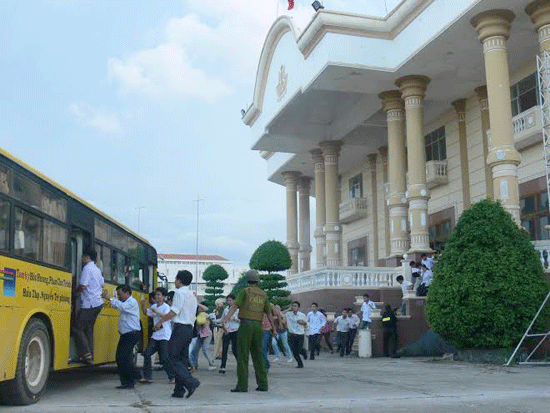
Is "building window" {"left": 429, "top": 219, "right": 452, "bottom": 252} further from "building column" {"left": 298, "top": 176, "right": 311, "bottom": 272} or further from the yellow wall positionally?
the yellow wall

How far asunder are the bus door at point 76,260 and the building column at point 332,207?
66.7 ft

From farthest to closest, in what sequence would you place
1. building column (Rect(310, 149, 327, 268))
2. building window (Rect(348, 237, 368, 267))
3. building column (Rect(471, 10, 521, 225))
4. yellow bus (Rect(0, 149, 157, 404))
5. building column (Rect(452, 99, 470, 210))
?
1. building window (Rect(348, 237, 368, 267))
2. building column (Rect(310, 149, 327, 268))
3. building column (Rect(452, 99, 470, 210))
4. building column (Rect(471, 10, 521, 225))
5. yellow bus (Rect(0, 149, 157, 404))

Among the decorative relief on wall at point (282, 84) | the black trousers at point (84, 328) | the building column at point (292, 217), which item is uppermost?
the decorative relief on wall at point (282, 84)

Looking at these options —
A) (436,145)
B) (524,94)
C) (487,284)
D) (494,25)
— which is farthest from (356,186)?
(487,284)

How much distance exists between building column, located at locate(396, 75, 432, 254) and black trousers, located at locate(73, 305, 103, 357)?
1467cm

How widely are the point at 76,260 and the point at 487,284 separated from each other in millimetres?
8802

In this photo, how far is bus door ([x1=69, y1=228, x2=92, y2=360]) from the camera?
32.9 ft

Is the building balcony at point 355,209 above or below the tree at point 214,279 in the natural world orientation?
above

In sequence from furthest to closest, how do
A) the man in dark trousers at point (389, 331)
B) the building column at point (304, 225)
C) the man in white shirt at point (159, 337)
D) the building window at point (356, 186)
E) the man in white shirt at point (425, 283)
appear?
the building column at point (304, 225)
the building window at point (356, 186)
the man in white shirt at point (425, 283)
the man in dark trousers at point (389, 331)
the man in white shirt at point (159, 337)

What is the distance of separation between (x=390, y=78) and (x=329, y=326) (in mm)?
8582

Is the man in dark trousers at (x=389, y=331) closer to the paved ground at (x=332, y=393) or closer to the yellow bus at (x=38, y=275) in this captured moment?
the paved ground at (x=332, y=393)

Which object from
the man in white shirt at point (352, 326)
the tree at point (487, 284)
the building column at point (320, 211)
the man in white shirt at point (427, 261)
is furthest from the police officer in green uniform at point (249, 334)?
the building column at point (320, 211)

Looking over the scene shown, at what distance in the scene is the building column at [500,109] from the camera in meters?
18.5

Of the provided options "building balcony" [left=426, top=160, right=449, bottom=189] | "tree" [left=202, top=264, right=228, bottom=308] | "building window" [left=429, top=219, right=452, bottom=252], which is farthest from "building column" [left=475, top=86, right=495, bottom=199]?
"tree" [left=202, top=264, right=228, bottom=308]
